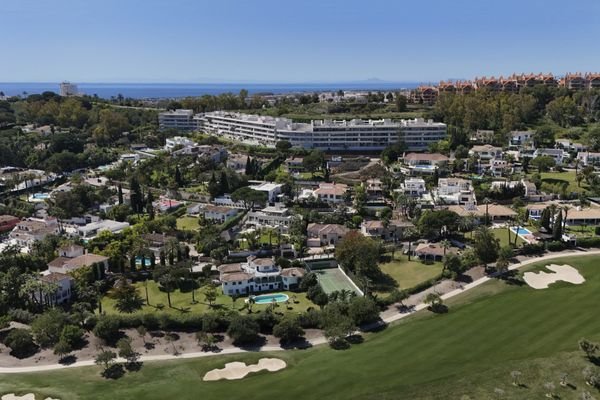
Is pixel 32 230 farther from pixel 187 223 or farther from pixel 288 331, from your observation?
pixel 288 331

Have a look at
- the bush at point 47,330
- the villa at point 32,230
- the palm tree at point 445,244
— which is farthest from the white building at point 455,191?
the villa at point 32,230

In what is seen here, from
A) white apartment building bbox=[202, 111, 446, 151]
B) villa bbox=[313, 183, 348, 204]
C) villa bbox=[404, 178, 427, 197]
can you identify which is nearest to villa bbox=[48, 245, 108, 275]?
villa bbox=[313, 183, 348, 204]

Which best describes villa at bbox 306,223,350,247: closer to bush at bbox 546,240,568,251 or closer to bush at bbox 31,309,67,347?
bush at bbox 546,240,568,251

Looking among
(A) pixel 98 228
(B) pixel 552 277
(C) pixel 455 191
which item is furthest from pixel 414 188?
(A) pixel 98 228

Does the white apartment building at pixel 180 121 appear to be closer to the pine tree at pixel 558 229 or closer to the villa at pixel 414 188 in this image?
the villa at pixel 414 188

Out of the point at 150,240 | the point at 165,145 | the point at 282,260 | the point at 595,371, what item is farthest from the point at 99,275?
the point at 165,145
